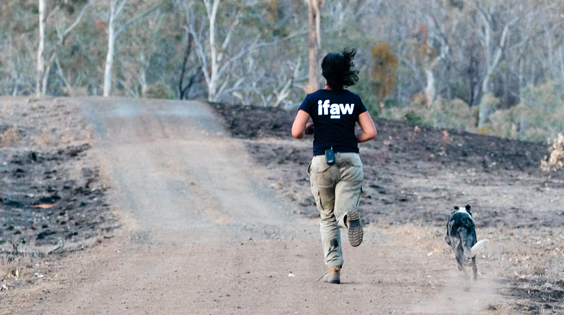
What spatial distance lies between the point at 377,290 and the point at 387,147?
1209 centimetres

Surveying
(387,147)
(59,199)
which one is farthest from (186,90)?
(59,199)

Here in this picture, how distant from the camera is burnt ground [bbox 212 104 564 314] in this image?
643 centimetres

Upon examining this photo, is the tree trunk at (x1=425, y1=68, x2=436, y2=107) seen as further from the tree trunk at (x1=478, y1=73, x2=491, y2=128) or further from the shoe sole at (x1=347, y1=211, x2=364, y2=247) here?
the shoe sole at (x1=347, y1=211, x2=364, y2=247)

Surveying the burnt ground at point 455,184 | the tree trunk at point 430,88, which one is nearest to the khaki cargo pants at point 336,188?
the burnt ground at point 455,184

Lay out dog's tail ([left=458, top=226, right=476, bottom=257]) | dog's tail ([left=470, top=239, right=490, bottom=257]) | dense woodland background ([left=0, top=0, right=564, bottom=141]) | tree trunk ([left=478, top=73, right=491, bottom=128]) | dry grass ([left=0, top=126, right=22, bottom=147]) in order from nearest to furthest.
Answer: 1. dog's tail ([left=470, top=239, right=490, bottom=257])
2. dog's tail ([left=458, top=226, right=476, bottom=257])
3. dry grass ([left=0, top=126, right=22, bottom=147])
4. dense woodland background ([left=0, top=0, right=564, bottom=141])
5. tree trunk ([left=478, top=73, right=491, bottom=128])

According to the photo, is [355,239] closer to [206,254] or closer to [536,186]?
[206,254]

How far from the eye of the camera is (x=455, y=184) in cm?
1377

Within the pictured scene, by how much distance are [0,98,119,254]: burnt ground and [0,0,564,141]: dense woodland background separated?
56.7ft

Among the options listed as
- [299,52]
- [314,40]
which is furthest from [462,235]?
[299,52]

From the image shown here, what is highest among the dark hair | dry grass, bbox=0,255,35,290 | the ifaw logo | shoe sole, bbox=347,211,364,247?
the dark hair

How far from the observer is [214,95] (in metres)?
38.6

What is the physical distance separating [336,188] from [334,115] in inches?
22.0

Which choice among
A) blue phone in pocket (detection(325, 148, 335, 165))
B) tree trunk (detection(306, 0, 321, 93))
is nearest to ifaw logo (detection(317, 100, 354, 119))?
blue phone in pocket (detection(325, 148, 335, 165))

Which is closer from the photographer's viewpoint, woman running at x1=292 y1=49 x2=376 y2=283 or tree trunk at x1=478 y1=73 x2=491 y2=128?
woman running at x1=292 y1=49 x2=376 y2=283
